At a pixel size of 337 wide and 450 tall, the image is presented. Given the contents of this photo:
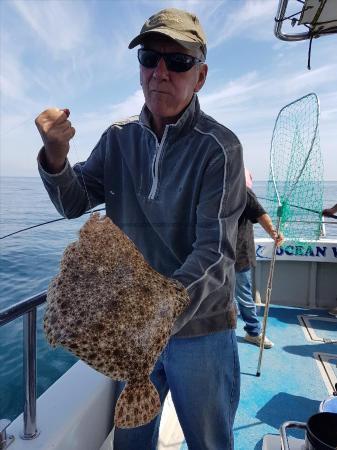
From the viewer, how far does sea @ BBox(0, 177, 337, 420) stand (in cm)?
515

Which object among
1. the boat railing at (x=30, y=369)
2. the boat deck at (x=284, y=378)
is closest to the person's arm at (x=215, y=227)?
the boat railing at (x=30, y=369)

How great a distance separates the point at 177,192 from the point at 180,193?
2cm

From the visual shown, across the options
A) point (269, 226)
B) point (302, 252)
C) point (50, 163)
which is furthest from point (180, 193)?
point (302, 252)

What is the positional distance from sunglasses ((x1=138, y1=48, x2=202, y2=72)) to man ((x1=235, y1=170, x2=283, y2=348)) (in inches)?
95.7

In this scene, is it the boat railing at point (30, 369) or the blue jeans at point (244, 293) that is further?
the blue jeans at point (244, 293)

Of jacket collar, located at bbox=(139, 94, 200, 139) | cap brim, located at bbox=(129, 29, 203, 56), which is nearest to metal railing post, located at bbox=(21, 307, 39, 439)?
jacket collar, located at bbox=(139, 94, 200, 139)

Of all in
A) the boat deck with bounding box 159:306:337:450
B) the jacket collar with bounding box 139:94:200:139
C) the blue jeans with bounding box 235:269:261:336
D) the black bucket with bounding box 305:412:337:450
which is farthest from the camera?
the blue jeans with bounding box 235:269:261:336

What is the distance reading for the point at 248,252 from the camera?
14.1 feet

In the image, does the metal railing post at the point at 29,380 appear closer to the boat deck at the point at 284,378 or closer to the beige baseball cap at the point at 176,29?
the boat deck at the point at 284,378

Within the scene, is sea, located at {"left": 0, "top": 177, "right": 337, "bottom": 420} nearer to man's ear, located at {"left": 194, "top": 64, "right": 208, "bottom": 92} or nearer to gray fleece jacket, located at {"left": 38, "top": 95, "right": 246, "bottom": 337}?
gray fleece jacket, located at {"left": 38, "top": 95, "right": 246, "bottom": 337}

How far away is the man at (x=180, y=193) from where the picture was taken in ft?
5.68

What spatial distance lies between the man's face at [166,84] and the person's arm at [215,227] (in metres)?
0.36

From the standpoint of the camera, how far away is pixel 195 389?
195 centimetres

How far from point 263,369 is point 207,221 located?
11.2 feet
